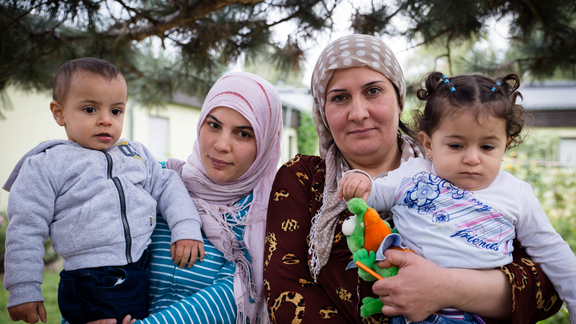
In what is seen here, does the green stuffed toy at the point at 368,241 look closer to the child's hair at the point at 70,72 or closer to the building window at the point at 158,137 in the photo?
the child's hair at the point at 70,72

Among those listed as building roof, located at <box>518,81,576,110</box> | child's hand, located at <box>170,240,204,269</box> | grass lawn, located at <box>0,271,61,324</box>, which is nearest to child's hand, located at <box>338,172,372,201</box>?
child's hand, located at <box>170,240,204,269</box>

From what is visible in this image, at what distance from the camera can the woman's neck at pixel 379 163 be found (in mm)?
1865

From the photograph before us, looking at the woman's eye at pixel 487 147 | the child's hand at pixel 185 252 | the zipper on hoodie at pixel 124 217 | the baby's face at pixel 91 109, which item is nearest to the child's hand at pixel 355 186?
the woman's eye at pixel 487 147

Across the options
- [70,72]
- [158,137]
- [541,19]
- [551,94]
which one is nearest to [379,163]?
[70,72]

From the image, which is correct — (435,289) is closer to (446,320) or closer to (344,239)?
(446,320)

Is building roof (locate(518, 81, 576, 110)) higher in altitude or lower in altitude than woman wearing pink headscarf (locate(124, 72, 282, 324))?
higher

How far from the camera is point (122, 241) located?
5.19 ft

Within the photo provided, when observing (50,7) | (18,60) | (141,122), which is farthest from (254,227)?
(141,122)

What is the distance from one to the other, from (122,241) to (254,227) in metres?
0.64

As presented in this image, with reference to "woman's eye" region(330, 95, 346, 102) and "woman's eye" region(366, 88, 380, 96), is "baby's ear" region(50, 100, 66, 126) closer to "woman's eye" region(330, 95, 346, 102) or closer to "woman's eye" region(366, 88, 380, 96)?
"woman's eye" region(330, 95, 346, 102)

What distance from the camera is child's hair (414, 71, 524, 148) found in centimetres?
145

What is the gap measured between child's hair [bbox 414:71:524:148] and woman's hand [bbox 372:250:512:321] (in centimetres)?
59

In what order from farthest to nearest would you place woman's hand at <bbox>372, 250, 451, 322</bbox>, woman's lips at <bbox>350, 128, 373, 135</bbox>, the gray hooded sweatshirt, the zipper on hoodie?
woman's lips at <bbox>350, 128, 373, 135</bbox>, the zipper on hoodie, the gray hooded sweatshirt, woman's hand at <bbox>372, 250, 451, 322</bbox>

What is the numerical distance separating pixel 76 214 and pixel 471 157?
164 cm
